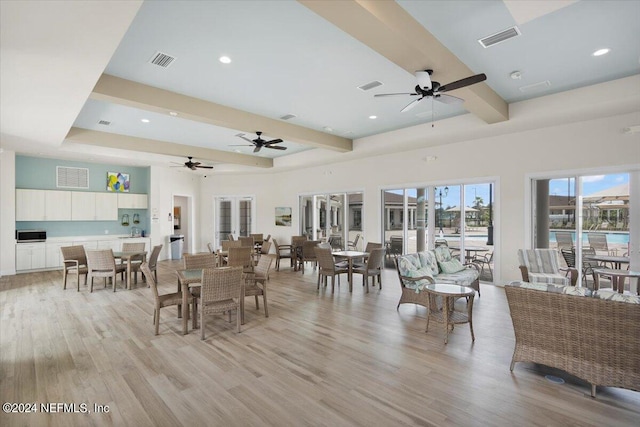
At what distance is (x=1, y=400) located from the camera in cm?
264

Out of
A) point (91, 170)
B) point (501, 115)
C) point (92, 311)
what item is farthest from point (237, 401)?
point (91, 170)

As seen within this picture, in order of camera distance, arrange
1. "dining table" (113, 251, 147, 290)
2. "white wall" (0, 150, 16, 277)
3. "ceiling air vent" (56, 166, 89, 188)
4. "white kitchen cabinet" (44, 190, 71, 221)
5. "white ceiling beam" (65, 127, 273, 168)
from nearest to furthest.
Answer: "dining table" (113, 251, 147, 290) → "white ceiling beam" (65, 127, 273, 168) → "white wall" (0, 150, 16, 277) → "white kitchen cabinet" (44, 190, 71, 221) → "ceiling air vent" (56, 166, 89, 188)

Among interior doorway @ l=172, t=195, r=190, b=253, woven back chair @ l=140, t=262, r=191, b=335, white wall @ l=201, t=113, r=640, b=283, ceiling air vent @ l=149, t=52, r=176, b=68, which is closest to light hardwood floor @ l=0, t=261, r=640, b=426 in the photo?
woven back chair @ l=140, t=262, r=191, b=335

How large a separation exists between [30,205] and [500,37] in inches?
456

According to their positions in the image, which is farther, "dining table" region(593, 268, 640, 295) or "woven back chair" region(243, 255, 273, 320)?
"dining table" region(593, 268, 640, 295)

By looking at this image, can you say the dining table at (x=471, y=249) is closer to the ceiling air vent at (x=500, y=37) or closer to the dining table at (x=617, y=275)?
the dining table at (x=617, y=275)

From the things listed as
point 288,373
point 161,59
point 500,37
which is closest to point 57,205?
point 161,59

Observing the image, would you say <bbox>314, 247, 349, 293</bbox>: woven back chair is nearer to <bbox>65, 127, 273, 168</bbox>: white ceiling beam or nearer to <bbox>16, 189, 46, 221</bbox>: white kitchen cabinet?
<bbox>65, 127, 273, 168</bbox>: white ceiling beam

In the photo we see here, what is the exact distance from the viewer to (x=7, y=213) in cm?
820

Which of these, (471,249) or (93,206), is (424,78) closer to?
(471,249)

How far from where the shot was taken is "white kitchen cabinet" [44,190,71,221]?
9047 millimetres

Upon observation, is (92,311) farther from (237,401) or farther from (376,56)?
(376,56)

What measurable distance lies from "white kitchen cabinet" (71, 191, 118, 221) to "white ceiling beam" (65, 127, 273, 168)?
2.96 m

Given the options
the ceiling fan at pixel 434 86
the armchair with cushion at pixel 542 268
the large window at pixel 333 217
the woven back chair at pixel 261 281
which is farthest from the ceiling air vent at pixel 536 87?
the large window at pixel 333 217
